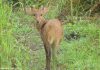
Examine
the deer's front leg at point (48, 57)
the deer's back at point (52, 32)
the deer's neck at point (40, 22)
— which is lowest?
the deer's front leg at point (48, 57)

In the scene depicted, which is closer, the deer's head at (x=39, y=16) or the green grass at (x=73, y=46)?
the green grass at (x=73, y=46)

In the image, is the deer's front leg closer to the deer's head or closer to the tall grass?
the tall grass

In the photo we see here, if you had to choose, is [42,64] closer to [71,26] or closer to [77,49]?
[77,49]

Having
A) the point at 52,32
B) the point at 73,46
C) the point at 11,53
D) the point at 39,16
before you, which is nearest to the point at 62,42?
the point at 73,46

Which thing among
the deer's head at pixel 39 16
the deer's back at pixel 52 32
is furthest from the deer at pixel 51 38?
the deer's head at pixel 39 16

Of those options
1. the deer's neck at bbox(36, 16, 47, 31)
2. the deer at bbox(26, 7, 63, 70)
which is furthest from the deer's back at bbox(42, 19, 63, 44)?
the deer's neck at bbox(36, 16, 47, 31)

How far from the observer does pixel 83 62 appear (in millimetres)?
5098

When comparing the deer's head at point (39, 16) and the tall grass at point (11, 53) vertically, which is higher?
the deer's head at point (39, 16)

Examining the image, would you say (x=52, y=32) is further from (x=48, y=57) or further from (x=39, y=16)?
(x=39, y=16)

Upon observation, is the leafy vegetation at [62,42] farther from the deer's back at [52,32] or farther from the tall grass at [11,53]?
the deer's back at [52,32]

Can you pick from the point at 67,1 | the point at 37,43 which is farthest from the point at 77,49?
the point at 67,1

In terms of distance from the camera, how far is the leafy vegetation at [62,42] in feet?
16.6

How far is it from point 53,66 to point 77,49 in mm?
567

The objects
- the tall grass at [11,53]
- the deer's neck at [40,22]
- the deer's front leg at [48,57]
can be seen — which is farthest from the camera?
the deer's neck at [40,22]
